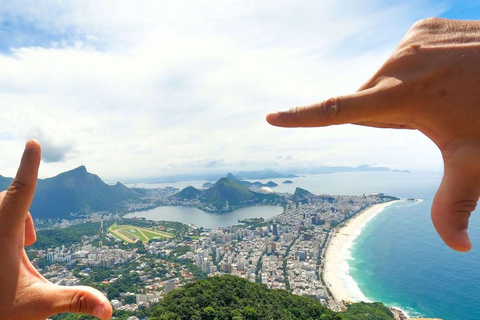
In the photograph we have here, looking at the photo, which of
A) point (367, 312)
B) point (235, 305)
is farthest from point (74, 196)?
point (367, 312)

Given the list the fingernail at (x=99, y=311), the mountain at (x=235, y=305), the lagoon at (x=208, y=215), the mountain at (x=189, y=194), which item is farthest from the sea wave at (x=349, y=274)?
the mountain at (x=189, y=194)

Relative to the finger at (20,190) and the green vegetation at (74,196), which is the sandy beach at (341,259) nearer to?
the finger at (20,190)

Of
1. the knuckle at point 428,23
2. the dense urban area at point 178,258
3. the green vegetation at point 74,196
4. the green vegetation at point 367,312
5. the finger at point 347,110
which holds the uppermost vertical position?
the knuckle at point 428,23

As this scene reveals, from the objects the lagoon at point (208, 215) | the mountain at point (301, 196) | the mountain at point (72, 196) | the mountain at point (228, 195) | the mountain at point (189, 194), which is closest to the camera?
the lagoon at point (208, 215)

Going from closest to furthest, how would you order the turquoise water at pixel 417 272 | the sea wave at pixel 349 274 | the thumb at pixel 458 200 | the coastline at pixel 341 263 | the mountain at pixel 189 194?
the thumb at pixel 458 200 → the turquoise water at pixel 417 272 → the sea wave at pixel 349 274 → the coastline at pixel 341 263 → the mountain at pixel 189 194

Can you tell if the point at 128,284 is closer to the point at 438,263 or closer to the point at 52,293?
the point at 52,293

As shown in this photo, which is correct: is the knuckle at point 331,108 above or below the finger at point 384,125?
above

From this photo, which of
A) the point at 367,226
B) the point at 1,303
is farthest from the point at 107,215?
the point at 1,303
